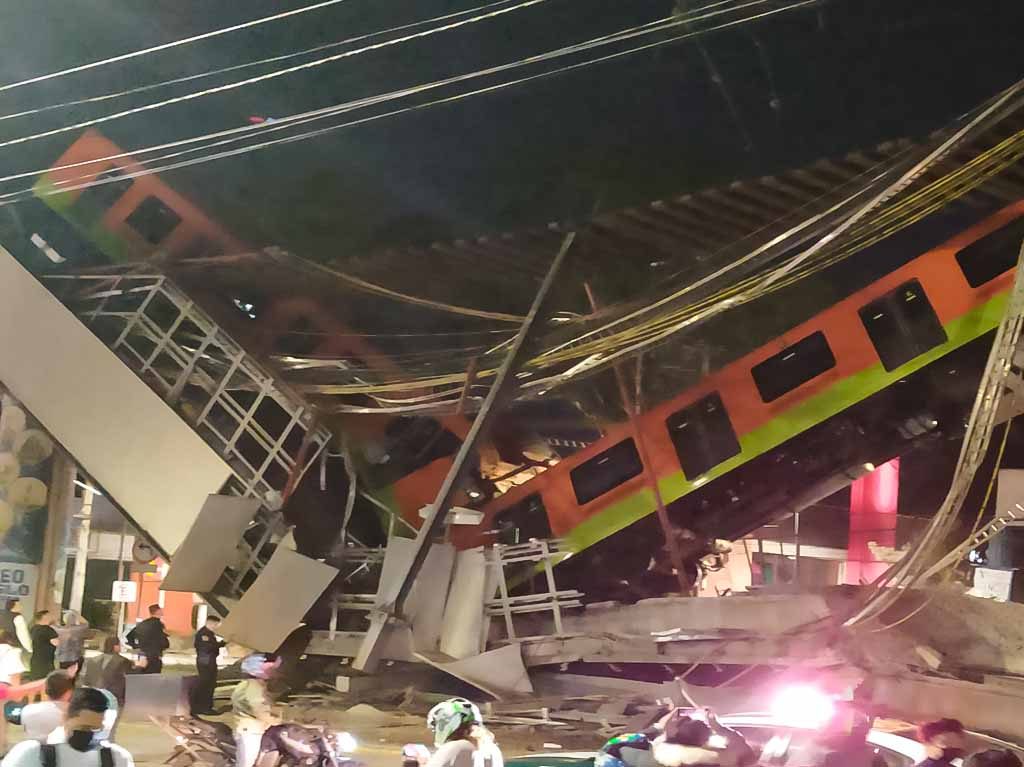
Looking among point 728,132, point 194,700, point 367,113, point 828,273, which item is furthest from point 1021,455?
point 194,700

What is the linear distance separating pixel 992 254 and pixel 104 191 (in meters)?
3.89

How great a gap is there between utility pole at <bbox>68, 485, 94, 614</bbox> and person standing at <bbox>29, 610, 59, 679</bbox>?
0.17 meters

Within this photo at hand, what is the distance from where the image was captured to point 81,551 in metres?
4.54

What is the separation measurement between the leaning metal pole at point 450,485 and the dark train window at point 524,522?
0.26m

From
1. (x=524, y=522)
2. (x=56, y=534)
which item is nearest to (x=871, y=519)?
(x=524, y=522)

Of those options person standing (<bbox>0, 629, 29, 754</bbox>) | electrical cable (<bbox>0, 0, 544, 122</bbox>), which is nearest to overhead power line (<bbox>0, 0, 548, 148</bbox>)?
electrical cable (<bbox>0, 0, 544, 122</bbox>)

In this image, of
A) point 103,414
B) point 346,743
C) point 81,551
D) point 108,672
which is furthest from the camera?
point 81,551

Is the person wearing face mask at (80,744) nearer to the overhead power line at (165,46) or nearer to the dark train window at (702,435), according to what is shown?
the dark train window at (702,435)

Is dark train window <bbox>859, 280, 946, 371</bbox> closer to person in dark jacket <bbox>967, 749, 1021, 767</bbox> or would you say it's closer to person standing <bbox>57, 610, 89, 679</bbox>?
person in dark jacket <bbox>967, 749, 1021, 767</bbox>

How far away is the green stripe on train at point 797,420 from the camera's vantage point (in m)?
3.05

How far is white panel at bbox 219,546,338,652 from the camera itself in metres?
3.80

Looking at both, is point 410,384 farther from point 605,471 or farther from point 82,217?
point 82,217

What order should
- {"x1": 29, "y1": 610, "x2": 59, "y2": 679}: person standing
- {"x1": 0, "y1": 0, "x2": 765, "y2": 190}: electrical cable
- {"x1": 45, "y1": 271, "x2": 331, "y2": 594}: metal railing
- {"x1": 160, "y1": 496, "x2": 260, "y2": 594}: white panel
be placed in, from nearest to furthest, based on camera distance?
{"x1": 0, "y1": 0, "x2": 765, "y2": 190}: electrical cable, {"x1": 160, "y1": 496, "x2": 260, "y2": 594}: white panel, {"x1": 45, "y1": 271, "x2": 331, "y2": 594}: metal railing, {"x1": 29, "y1": 610, "x2": 59, "y2": 679}: person standing

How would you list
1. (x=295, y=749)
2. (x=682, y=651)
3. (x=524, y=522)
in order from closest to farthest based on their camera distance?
(x=295, y=749) → (x=682, y=651) → (x=524, y=522)
